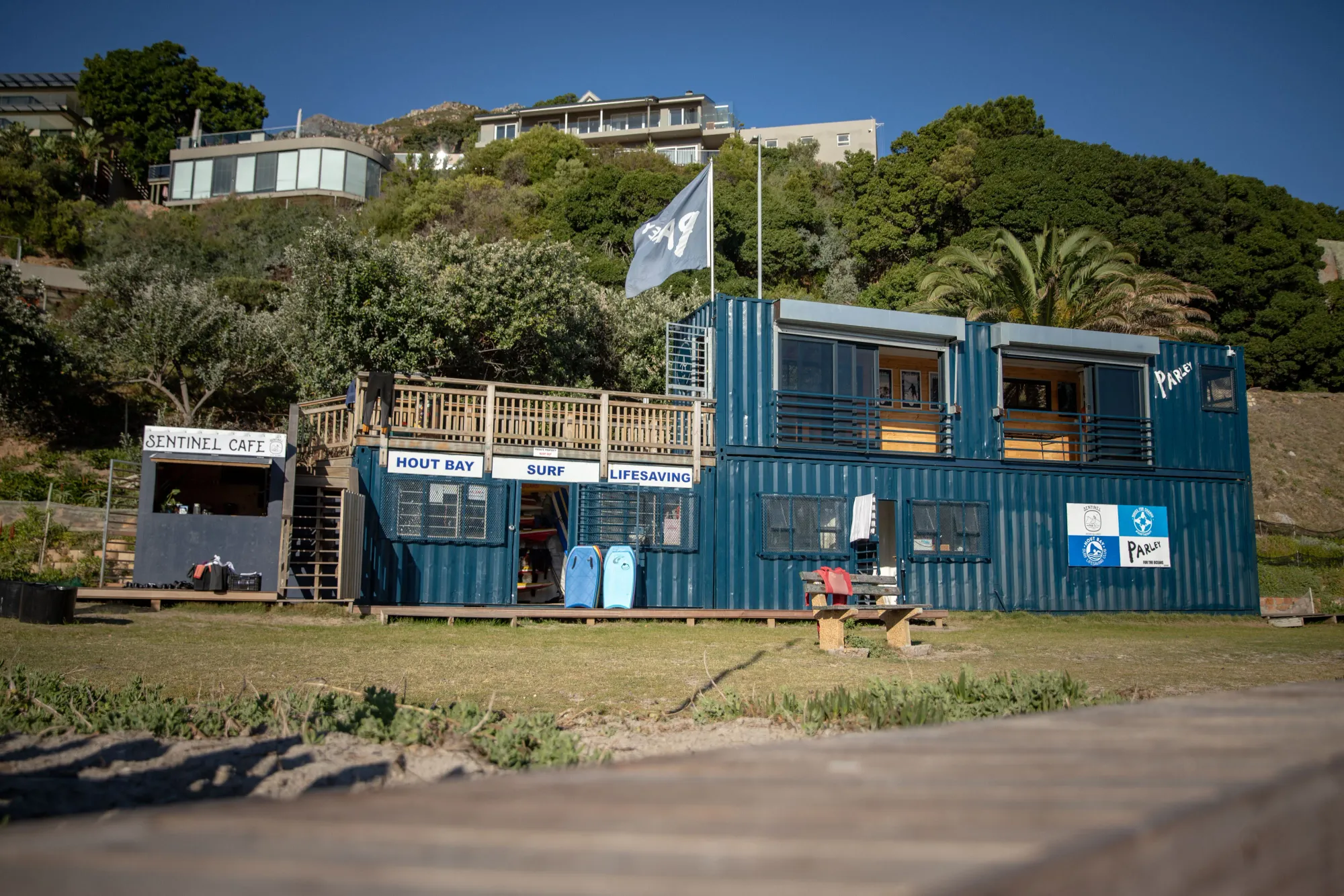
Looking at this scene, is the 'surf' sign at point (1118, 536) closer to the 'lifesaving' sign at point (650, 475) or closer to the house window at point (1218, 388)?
the house window at point (1218, 388)

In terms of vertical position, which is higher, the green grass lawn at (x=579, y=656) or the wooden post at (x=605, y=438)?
A: the wooden post at (x=605, y=438)

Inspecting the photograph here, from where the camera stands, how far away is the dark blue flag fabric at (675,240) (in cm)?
2136

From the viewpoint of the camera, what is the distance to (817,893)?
3.15 ft

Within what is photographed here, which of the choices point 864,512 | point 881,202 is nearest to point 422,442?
point 864,512

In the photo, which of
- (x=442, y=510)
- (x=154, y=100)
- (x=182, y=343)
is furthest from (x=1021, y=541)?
(x=154, y=100)

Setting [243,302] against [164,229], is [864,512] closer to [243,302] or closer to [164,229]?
[243,302]

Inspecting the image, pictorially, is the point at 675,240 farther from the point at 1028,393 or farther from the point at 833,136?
the point at 833,136

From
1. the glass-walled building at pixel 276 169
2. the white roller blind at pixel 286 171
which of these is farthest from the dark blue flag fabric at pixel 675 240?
the white roller blind at pixel 286 171

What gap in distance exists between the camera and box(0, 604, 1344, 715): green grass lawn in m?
8.77

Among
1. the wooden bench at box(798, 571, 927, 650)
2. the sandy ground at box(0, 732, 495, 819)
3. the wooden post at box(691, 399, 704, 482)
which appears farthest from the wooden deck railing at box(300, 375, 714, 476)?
the sandy ground at box(0, 732, 495, 819)

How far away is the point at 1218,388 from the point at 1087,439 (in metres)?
4.11

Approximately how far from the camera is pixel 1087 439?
2334 centimetres

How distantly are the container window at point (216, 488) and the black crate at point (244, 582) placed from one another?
2.33 metres

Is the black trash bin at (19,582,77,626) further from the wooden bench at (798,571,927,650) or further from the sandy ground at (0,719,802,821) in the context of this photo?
the wooden bench at (798,571,927,650)
